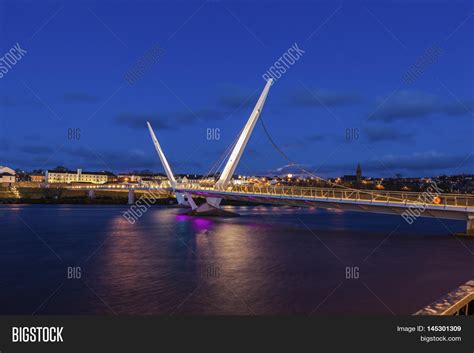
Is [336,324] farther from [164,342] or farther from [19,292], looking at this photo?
[19,292]

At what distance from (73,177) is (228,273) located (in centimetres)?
14343

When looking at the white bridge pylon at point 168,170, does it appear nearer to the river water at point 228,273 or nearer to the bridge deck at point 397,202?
the bridge deck at point 397,202

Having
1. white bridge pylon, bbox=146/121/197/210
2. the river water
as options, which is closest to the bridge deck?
the river water

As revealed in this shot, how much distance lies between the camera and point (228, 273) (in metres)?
18.6

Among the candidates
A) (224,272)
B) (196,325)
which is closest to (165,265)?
(224,272)

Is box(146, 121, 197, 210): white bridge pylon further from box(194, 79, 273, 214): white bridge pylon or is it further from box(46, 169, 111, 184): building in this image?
box(46, 169, 111, 184): building

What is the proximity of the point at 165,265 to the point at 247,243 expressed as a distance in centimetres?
865

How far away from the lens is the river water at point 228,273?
42.7ft

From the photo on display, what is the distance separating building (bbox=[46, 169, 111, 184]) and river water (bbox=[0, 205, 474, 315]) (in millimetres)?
122342

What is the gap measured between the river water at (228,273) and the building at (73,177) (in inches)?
4817

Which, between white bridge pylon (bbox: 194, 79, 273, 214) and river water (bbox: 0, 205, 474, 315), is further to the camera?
white bridge pylon (bbox: 194, 79, 273, 214)

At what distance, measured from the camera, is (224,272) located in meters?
18.8

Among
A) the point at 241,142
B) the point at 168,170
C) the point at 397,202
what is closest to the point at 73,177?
the point at 168,170

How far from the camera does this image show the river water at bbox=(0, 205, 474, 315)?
13008mm
